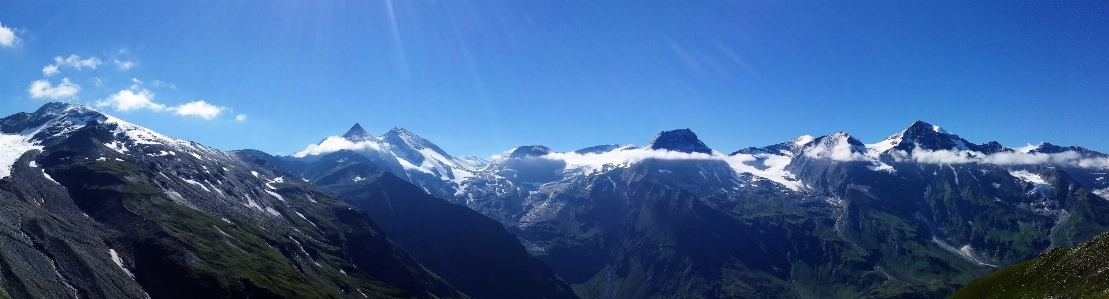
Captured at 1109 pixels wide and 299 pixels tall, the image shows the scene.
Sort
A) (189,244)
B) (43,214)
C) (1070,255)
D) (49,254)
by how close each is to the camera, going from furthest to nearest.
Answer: (189,244)
(43,214)
(49,254)
(1070,255)

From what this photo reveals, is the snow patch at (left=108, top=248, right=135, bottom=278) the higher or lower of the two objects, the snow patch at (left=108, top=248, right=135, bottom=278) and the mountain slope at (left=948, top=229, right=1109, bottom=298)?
the higher

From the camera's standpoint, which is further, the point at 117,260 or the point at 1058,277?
the point at 117,260

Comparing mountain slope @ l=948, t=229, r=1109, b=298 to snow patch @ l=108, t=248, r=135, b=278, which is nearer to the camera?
mountain slope @ l=948, t=229, r=1109, b=298

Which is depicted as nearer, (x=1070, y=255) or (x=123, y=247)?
(x=1070, y=255)

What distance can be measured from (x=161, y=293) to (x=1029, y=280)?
196 m

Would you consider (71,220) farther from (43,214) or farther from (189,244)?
(189,244)

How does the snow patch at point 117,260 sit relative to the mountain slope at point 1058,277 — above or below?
above

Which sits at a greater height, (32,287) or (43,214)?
(43,214)

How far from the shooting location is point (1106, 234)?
92562 millimetres

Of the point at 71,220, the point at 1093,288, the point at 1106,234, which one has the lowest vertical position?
the point at 1093,288

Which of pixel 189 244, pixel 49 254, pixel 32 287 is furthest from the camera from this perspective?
pixel 189 244

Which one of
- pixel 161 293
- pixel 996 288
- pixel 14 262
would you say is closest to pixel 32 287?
pixel 14 262

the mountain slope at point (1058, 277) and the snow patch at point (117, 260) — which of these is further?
the snow patch at point (117, 260)

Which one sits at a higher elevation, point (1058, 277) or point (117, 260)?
point (117, 260)
